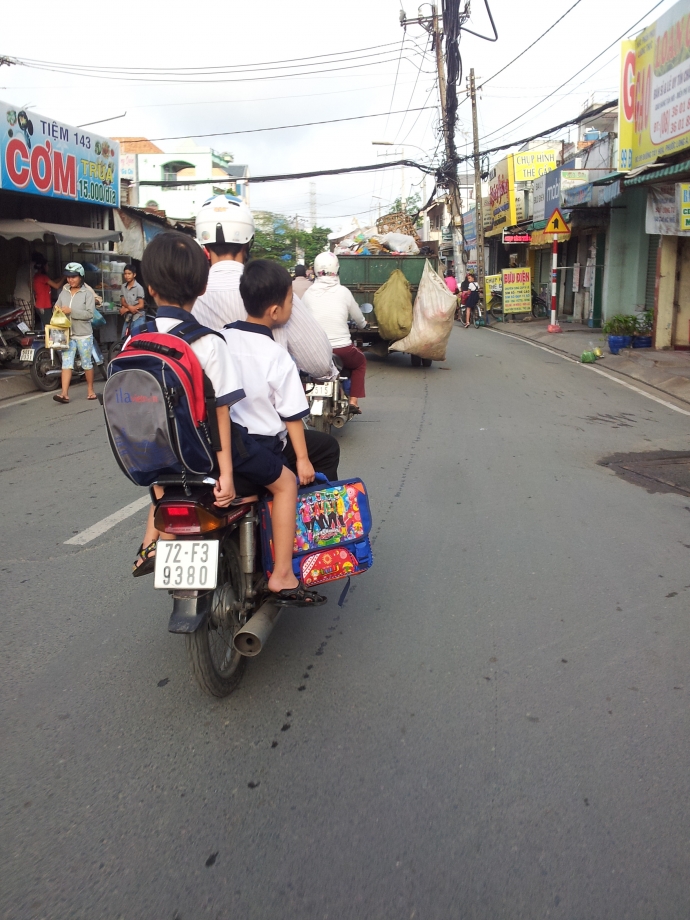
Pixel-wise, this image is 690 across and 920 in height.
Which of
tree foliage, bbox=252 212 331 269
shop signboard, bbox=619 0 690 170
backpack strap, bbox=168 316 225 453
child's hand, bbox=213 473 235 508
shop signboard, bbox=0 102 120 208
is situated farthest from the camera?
tree foliage, bbox=252 212 331 269

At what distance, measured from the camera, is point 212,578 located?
113 inches

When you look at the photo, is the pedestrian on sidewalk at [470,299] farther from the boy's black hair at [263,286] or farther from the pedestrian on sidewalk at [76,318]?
the boy's black hair at [263,286]

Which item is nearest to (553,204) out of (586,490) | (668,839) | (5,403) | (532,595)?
(5,403)

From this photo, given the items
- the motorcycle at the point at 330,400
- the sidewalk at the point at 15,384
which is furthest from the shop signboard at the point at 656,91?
the sidewalk at the point at 15,384

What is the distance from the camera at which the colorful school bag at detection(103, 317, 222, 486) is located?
2678 mm

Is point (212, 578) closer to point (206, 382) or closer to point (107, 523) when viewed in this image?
point (206, 382)

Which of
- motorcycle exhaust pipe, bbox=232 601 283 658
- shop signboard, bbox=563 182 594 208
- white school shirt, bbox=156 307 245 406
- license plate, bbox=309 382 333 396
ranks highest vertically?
shop signboard, bbox=563 182 594 208

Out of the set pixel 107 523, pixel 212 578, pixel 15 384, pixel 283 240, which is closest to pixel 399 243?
pixel 15 384

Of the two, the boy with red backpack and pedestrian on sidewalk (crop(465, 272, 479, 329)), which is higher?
pedestrian on sidewalk (crop(465, 272, 479, 329))

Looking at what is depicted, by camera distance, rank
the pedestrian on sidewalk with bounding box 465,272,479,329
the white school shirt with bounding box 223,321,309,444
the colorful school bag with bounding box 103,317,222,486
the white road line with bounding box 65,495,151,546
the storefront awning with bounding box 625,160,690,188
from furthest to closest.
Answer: the pedestrian on sidewalk with bounding box 465,272,479,329 → the storefront awning with bounding box 625,160,690,188 → the white road line with bounding box 65,495,151,546 → the white school shirt with bounding box 223,321,309,444 → the colorful school bag with bounding box 103,317,222,486

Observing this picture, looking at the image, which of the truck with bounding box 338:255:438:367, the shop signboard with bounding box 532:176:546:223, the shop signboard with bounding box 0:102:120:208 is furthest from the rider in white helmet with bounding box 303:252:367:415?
the shop signboard with bounding box 532:176:546:223

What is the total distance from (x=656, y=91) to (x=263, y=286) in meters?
15.2

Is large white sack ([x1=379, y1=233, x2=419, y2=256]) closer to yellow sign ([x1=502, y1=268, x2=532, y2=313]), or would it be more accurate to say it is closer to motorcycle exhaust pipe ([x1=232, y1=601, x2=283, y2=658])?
yellow sign ([x1=502, y1=268, x2=532, y2=313])

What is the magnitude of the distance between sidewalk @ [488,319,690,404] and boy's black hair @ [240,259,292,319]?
9389 mm
